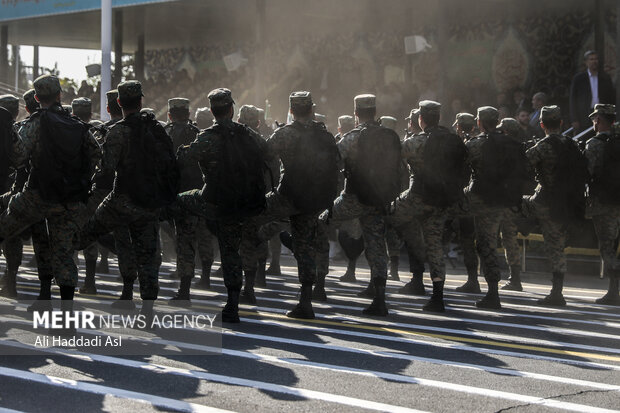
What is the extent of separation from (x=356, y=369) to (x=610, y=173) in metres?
5.37

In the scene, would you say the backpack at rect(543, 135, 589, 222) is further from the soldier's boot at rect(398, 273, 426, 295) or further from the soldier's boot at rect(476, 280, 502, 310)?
the soldier's boot at rect(398, 273, 426, 295)

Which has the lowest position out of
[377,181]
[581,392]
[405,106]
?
[581,392]

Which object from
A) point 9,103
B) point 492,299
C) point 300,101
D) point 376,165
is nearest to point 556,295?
point 492,299

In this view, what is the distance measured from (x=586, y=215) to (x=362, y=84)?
46.0 ft

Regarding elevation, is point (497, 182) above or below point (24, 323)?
above

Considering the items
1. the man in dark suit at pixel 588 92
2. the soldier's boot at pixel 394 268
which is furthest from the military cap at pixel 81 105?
the man in dark suit at pixel 588 92

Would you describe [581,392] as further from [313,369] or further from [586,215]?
[586,215]

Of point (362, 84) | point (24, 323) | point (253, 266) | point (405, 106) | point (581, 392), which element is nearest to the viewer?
point (581, 392)

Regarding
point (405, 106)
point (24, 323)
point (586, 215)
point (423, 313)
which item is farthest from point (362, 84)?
point (24, 323)

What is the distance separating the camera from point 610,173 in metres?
11.1

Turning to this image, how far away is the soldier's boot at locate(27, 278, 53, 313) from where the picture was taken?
915cm

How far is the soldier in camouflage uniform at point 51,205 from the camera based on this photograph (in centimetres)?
809

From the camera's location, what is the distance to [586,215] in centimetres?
1140

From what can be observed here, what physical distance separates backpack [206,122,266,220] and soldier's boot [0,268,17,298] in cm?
300
